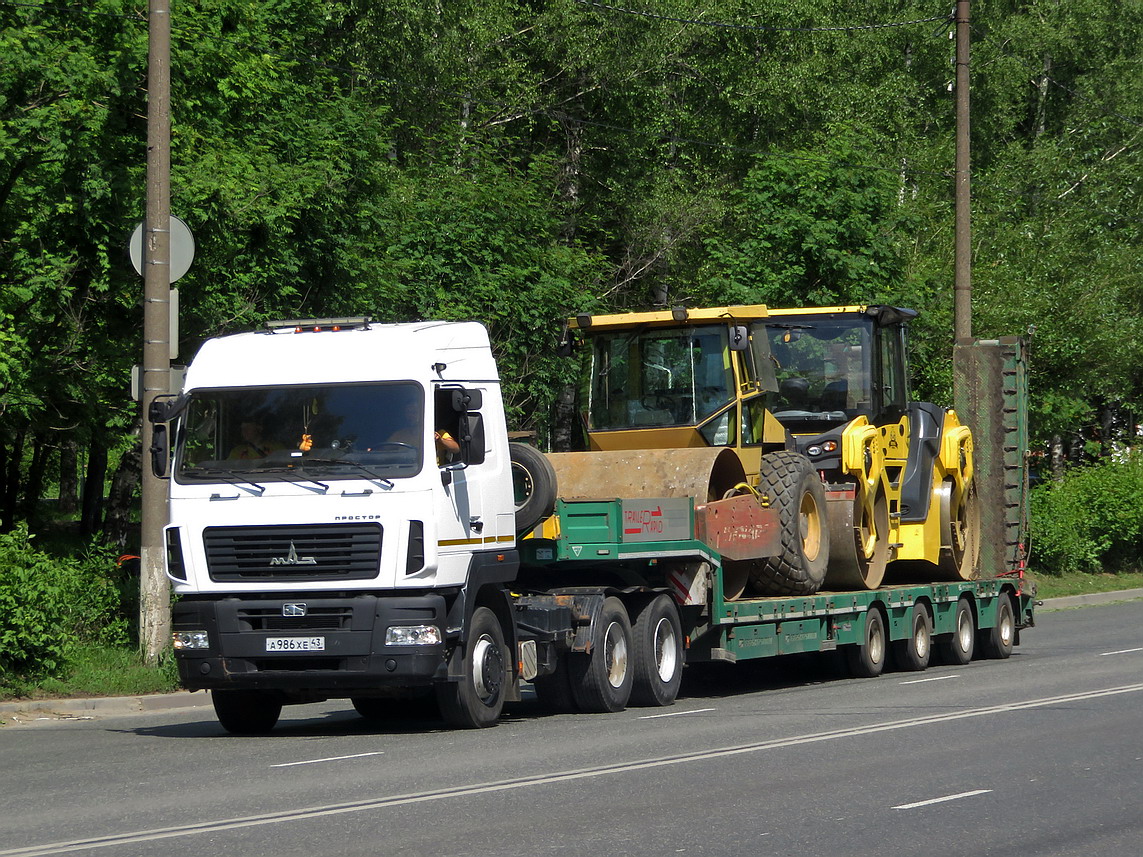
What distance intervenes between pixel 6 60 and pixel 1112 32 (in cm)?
4300

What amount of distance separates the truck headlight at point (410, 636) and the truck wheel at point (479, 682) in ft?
1.75

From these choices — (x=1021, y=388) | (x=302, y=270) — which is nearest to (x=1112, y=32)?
(x=1021, y=388)

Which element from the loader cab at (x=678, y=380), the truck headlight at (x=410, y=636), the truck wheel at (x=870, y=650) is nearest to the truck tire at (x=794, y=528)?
the loader cab at (x=678, y=380)

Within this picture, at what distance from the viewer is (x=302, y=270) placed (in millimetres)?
21000

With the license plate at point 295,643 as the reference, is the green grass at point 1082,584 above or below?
below

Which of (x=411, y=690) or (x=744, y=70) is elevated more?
(x=744, y=70)

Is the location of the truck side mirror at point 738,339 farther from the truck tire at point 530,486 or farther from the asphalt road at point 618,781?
the asphalt road at point 618,781

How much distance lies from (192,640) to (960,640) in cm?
1116

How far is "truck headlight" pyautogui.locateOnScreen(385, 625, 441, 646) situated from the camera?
38.9ft

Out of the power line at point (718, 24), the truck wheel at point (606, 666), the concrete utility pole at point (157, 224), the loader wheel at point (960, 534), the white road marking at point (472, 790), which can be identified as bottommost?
the white road marking at point (472, 790)

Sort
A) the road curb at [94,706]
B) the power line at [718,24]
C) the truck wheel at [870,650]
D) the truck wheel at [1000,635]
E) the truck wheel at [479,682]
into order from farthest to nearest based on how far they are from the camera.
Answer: the power line at [718,24] < the truck wheel at [1000,635] < the truck wheel at [870,650] < the road curb at [94,706] < the truck wheel at [479,682]

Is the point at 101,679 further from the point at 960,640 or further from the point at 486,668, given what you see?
the point at 960,640

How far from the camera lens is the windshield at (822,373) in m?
18.6

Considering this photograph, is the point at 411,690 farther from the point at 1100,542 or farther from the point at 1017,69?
the point at 1017,69
